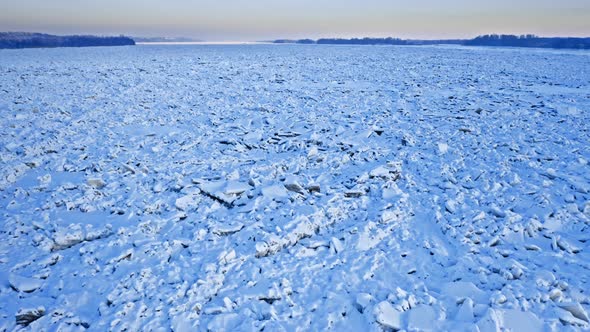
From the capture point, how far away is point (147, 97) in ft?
46.7

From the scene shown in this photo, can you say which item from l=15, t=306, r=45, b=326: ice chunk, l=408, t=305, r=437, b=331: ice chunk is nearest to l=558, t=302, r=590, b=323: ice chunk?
l=408, t=305, r=437, b=331: ice chunk

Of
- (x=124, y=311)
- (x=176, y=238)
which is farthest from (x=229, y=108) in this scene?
(x=124, y=311)

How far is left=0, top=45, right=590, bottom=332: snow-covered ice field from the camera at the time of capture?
3980 millimetres

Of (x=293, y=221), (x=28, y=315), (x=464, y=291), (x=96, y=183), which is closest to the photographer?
(x=28, y=315)

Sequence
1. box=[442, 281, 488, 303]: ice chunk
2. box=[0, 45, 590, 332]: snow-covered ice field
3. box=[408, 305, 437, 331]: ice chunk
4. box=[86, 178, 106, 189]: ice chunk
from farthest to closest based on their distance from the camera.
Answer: box=[86, 178, 106, 189]: ice chunk < box=[442, 281, 488, 303]: ice chunk < box=[0, 45, 590, 332]: snow-covered ice field < box=[408, 305, 437, 331]: ice chunk

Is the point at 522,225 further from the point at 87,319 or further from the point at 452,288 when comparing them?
the point at 87,319

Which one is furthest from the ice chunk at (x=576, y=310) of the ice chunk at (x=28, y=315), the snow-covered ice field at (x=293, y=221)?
the ice chunk at (x=28, y=315)

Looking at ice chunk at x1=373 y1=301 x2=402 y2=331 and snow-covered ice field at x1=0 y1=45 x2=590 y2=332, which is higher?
snow-covered ice field at x1=0 y1=45 x2=590 y2=332

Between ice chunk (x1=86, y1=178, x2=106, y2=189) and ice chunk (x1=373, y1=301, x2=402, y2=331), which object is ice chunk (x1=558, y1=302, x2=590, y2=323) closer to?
ice chunk (x1=373, y1=301, x2=402, y2=331)

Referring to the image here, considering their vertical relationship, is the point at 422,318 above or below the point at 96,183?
below

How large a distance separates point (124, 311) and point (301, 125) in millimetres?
7423

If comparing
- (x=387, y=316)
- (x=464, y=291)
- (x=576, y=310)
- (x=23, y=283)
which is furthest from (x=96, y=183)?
(x=576, y=310)

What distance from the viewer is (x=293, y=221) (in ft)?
18.5

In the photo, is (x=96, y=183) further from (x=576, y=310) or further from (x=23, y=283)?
(x=576, y=310)
